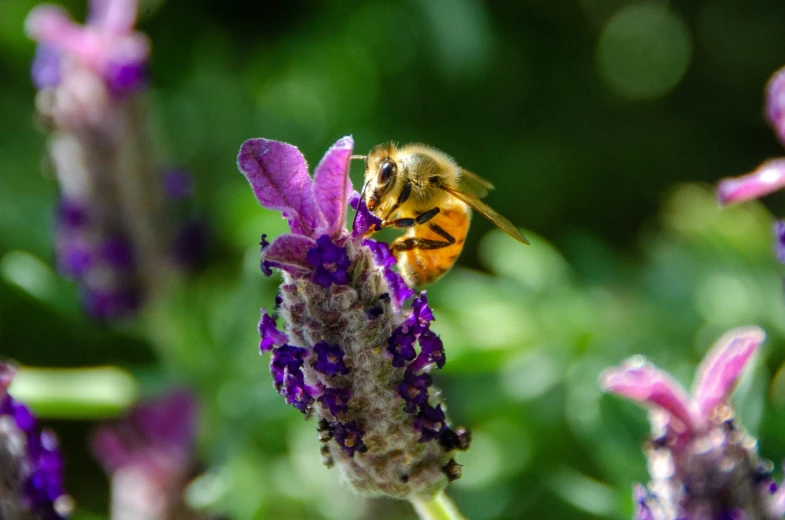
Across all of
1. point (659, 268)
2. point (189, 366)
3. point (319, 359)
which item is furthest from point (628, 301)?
point (319, 359)

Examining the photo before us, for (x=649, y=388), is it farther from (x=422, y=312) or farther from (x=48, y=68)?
(x=48, y=68)

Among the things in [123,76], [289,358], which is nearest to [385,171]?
[289,358]

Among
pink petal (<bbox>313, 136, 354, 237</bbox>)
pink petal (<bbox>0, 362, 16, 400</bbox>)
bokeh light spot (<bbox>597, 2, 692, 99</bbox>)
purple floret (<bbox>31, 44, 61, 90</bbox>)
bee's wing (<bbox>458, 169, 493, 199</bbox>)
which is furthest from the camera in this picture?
bokeh light spot (<bbox>597, 2, 692, 99</bbox>)

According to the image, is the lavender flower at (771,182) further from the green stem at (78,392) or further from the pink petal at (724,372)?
the green stem at (78,392)

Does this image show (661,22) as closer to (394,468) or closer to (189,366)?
(189,366)

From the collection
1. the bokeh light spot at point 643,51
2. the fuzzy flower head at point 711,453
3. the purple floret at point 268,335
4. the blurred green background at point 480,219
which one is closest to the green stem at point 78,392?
the blurred green background at point 480,219

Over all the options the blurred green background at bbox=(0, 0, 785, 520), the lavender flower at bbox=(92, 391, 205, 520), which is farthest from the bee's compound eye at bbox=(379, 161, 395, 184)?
the lavender flower at bbox=(92, 391, 205, 520)

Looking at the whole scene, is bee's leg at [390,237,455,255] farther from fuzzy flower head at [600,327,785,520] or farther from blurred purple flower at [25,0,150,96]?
blurred purple flower at [25,0,150,96]
